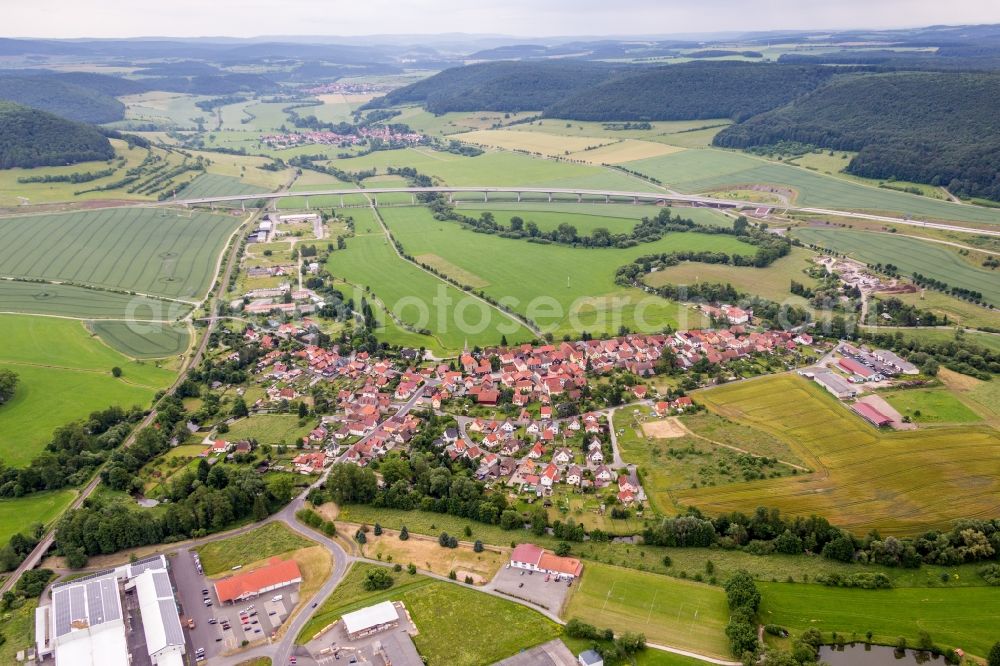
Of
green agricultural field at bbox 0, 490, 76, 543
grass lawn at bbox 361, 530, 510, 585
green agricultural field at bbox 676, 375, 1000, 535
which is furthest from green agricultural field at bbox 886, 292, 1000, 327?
green agricultural field at bbox 0, 490, 76, 543

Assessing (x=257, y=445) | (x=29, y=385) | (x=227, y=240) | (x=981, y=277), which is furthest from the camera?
(x=227, y=240)

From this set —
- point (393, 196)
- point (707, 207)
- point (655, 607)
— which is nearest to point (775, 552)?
point (655, 607)

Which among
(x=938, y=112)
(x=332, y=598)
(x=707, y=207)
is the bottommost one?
(x=332, y=598)

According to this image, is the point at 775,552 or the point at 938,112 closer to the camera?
the point at 775,552

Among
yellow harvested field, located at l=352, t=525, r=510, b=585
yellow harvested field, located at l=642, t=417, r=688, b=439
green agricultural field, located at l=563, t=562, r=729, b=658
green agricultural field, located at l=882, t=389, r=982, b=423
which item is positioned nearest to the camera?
green agricultural field, located at l=563, t=562, r=729, b=658

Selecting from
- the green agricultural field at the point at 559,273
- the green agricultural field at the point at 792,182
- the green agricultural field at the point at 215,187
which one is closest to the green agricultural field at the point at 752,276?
the green agricultural field at the point at 559,273

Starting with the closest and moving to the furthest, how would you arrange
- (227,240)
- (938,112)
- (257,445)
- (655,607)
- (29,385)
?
1. (655,607)
2. (257,445)
3. (29,385)
4. (227,240)
5. (938,112)

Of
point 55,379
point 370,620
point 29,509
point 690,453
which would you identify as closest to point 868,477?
point 690,453

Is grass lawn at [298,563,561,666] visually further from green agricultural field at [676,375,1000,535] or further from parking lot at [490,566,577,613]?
green agricultural field at [676,375,1000,535]

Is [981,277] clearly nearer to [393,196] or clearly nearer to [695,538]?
[695,538]
